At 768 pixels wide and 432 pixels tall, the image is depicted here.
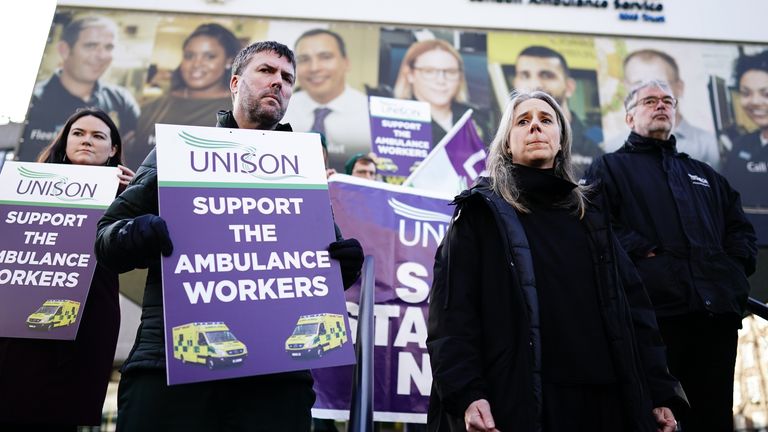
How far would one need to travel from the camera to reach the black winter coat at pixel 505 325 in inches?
62.4

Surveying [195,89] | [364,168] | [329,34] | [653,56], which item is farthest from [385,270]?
[653,56]

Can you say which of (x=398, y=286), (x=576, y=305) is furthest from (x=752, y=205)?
(x=576, y=305)

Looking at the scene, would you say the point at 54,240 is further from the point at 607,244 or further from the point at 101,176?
the point at 607,244

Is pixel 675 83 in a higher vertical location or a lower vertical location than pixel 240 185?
higher

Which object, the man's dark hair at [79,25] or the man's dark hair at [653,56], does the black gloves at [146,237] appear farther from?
the man's dark hair at [653,56]

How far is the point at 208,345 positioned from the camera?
4.84 feet

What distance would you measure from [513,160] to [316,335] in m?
0.96

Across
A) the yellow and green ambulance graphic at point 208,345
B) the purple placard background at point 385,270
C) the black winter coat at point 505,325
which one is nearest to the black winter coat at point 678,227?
the black winter coat at point 505,325

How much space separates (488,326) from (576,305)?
0.28 m

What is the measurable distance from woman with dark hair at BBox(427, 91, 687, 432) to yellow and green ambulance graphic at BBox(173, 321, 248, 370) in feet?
1.80

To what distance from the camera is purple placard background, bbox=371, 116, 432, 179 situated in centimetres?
499

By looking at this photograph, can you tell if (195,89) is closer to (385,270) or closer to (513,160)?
(385,270)

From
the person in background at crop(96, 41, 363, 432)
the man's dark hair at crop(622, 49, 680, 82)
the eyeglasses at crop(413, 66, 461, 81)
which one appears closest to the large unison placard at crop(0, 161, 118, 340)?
the person in background at crop(96, 41, 363, 432)

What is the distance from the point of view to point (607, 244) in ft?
6.14
